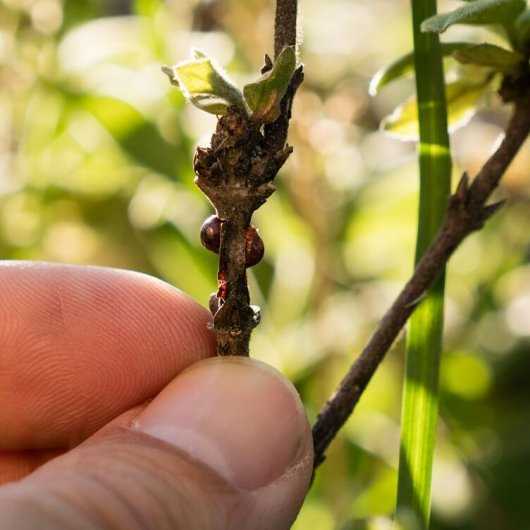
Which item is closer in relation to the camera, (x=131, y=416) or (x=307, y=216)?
(x=131, y=416)

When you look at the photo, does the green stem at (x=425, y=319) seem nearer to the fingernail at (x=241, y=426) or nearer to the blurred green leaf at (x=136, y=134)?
the fingernail at (x=241, y=426)

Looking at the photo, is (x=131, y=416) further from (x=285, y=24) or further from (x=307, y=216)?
(x=307, y=216)

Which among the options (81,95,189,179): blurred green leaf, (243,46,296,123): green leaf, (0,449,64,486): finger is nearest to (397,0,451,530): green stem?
(243,46,296,123): green leaf

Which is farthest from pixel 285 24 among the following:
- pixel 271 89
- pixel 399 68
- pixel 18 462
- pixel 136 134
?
pixel 136 134

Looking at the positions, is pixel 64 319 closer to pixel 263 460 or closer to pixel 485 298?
pixel 263 460

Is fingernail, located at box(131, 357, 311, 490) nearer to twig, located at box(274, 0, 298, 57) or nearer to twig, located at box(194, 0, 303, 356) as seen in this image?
twig, located at box(194, 0, 303, 356)

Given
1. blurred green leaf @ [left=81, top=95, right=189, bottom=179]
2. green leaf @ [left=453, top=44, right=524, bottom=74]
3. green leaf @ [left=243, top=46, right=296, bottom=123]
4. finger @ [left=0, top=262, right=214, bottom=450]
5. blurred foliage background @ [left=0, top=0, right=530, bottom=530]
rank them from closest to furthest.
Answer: green leaf @ [left=243, top=46, right=296, bottom=123]
green leaf @ [left=453, top=44, right=524, bottom=74]
finger @ [left=0, top=262, right=214, bottom=450]
blurred foliage background @ [left=0, top=0, right=530, bottom=530]
blurred green leaf @ [left=81, top=95, right=189, bottom=179]

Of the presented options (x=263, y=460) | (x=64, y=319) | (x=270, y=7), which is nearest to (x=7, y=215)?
(x=270, y=7)
